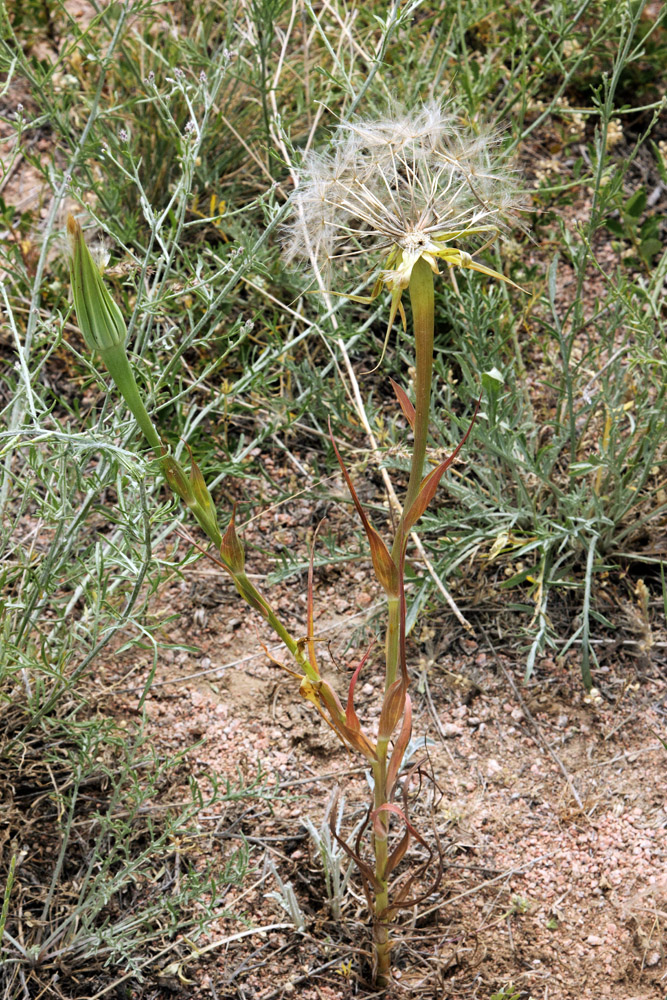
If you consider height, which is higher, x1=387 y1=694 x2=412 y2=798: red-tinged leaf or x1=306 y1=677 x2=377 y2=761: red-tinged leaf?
x1=306 y1=677 x2=377 y2=761: red-tinged leaf

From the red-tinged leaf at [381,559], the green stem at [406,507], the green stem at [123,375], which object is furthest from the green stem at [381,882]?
the green stem at [123,375]

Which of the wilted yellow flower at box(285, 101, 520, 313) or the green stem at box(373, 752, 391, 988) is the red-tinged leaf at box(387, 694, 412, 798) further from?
the wilted yellow flower at box(285, 101, 520, 313)

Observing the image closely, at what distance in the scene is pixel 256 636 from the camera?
2.41m


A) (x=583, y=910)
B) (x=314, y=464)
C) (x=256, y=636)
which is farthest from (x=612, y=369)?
(x=583, y=910)

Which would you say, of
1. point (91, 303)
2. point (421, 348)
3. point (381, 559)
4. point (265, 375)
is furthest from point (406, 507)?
point (265, 375)

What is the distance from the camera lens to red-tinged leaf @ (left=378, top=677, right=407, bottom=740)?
4.47 feet

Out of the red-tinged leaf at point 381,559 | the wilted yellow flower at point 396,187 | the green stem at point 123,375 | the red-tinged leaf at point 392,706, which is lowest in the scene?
the red-tinged leaf at point 392,706

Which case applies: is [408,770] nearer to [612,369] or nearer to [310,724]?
[310,724]

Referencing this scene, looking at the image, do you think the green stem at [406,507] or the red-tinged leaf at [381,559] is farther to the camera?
the red-tinged leaf at [381,559]

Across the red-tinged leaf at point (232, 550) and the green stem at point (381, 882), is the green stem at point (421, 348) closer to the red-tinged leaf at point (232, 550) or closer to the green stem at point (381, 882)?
the red-tinged leaf at point (232, 550)

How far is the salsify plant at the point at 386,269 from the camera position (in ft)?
3.36

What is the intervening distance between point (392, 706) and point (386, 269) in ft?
2.22

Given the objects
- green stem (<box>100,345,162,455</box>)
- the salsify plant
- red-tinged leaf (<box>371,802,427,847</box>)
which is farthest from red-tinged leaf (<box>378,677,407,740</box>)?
green stem (<box>100,345,162,455</box>)

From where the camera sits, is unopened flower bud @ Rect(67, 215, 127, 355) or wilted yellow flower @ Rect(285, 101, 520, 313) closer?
unopened flower bud @ Rect(67, 215, 127, 355)
